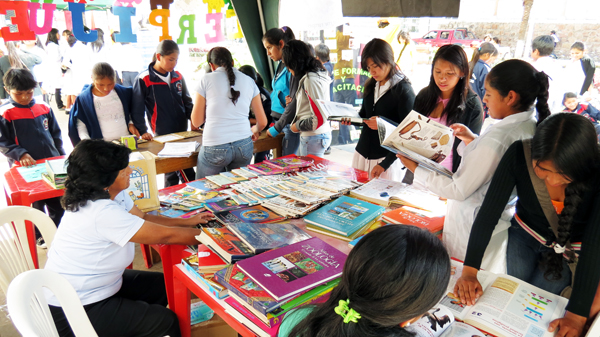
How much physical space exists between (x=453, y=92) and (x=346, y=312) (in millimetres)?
1727

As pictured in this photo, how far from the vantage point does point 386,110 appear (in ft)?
7.87

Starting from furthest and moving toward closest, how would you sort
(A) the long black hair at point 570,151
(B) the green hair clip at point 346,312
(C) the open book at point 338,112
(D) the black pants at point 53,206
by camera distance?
1. (D) the black pants at point 53,206
2. (C) the open book at point 338,112
3. (A) the long black hair at point 570,151
4. (B) the green hair clip at point 346,312

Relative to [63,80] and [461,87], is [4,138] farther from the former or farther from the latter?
[63,80]

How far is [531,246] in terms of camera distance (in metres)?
1.45

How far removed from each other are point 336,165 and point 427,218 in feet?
3.00

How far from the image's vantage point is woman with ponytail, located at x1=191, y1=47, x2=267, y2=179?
259 cm

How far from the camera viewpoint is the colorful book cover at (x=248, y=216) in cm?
170

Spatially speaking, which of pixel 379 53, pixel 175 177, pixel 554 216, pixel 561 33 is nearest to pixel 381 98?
pixel 379 53

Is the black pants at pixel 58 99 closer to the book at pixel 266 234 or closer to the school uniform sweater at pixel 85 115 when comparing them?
the school uniform sweater at pixel 85 115

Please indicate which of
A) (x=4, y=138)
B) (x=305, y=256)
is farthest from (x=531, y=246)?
(x=4, y=138)

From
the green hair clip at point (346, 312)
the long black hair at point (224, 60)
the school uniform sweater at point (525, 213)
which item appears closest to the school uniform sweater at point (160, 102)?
the long black hair at point (224, 60)

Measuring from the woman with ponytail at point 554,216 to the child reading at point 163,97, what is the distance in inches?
104

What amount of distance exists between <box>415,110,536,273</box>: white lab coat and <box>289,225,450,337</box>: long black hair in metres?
0.73

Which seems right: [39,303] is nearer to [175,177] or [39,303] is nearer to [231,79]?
[231,79]
